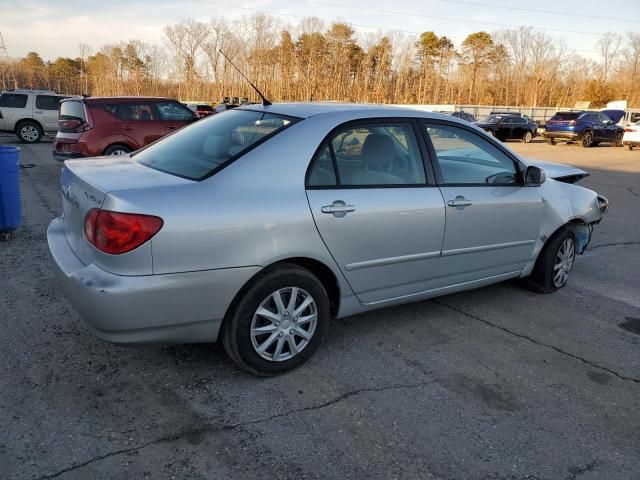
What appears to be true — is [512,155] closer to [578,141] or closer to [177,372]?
[177,372]

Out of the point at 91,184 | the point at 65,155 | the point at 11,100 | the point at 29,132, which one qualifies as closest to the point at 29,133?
the point at 29,132

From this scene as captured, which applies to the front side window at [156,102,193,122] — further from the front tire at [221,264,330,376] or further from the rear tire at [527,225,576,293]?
the front tire at [221,264,330,376]

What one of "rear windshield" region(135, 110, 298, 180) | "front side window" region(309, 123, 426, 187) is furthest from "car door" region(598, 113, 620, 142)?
"rear windshield" region(135, 110, 298, 180)

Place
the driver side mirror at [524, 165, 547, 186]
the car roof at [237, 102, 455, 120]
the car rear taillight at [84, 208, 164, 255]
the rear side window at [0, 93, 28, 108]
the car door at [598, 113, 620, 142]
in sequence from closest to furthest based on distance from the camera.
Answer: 1. the car rear taillight at [84, 208, 164, 255]
2. the car roof at [237, 102, 455, 120]
3. the driver side mirror at [524, 165, 547, 186]
4. the rear side window at [0, 93, 28, 108]
5. the car door at [598, 113, 620, 142]

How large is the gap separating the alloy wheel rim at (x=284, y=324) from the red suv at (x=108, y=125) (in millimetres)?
8041

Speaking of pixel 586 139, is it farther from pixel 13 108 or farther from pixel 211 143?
pixel 211 143

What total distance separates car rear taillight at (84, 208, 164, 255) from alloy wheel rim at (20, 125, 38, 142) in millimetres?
18288

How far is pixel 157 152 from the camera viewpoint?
359 centimetres

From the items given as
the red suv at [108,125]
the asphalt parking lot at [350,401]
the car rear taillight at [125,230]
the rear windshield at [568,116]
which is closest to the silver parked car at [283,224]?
the car rear taillight at [125,230]

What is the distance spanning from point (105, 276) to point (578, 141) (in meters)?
28.5

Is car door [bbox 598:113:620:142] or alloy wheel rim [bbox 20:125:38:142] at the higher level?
car door [bbox 598:113:620:142]

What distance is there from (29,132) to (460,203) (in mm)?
18602

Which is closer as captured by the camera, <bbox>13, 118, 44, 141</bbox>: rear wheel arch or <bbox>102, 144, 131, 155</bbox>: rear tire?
<bbox>102, 144, 131, 155</bbox>: rear tire

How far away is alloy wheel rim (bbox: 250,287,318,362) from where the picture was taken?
299cm
